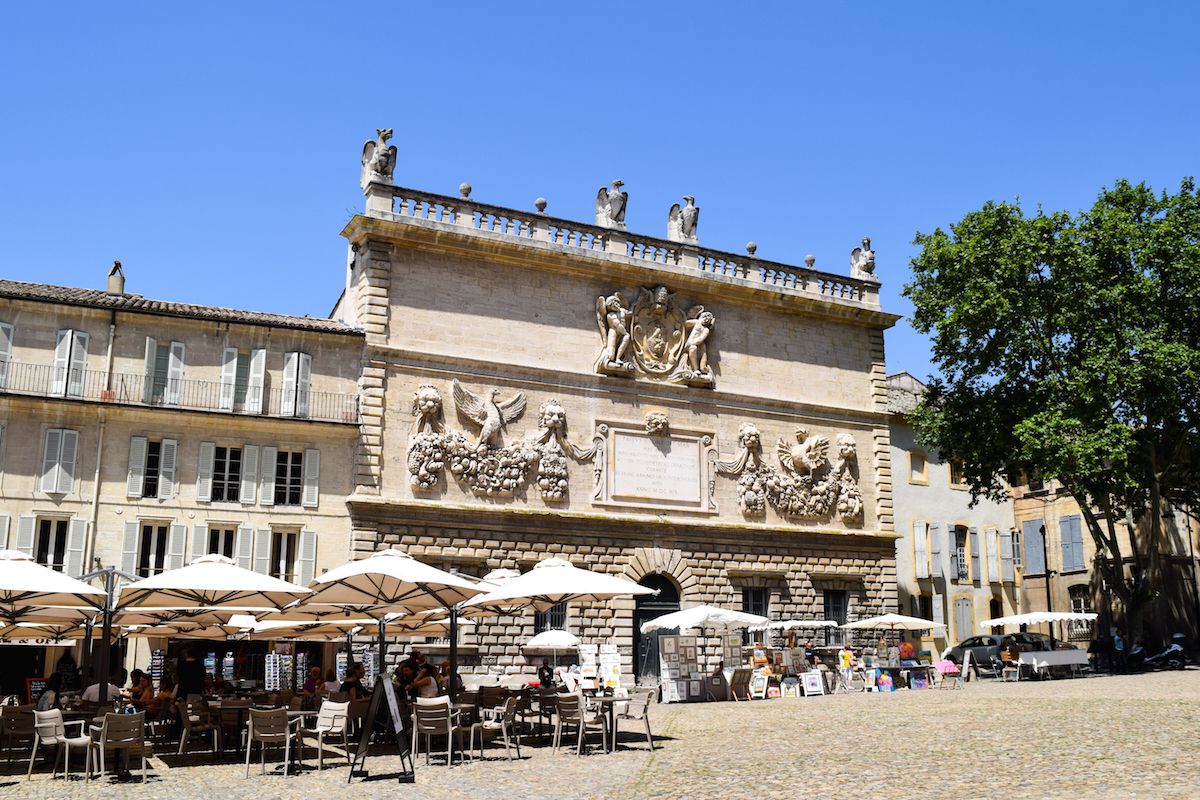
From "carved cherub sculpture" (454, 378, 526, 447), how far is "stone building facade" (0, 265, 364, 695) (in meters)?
2.54

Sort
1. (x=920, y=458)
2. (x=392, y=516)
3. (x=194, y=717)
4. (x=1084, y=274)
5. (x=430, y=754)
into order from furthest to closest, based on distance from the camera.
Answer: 1. (x=920, y=458)
2. (x=1084, y=274)
3. (x=392, y=516)
4. (x=194, y=717)
5. (x=430, y=754)

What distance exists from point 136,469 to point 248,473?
91.1 inches

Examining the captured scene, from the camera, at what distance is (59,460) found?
80.7 feet

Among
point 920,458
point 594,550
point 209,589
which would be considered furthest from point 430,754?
point 920,458

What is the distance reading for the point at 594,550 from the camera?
2917 centimetres

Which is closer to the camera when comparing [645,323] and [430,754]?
[430,754]

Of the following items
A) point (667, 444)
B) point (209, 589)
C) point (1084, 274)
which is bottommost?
point (209, 589)

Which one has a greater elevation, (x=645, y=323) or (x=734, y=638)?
(x=645, y=323)

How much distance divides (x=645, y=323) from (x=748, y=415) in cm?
391

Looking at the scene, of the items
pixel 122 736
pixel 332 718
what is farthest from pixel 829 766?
pixel 122 736

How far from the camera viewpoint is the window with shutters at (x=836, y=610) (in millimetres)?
32781

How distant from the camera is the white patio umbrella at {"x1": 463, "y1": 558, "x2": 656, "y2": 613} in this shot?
56.3ft

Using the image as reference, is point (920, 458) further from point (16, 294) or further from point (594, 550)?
point (16, 294)

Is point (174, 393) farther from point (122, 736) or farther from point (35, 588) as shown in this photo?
point (122, 736)
